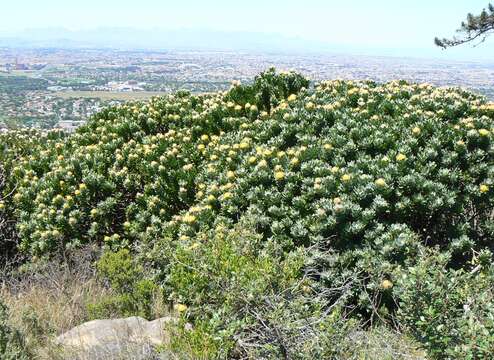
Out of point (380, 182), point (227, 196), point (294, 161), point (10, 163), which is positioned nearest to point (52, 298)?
point (227, 196)

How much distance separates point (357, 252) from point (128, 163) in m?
3.31

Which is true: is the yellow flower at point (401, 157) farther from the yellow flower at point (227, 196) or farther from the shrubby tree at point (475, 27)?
the shrubby tree at point (475, 27)

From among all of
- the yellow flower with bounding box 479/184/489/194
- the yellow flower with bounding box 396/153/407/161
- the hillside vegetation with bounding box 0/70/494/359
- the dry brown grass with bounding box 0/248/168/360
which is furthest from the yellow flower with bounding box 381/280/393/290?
the dry brown grass with bounding box 0/248/168/360

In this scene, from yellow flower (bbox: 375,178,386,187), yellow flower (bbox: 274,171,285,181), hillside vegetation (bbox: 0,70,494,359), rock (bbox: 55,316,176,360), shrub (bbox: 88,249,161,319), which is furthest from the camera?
yellow flower (bbox: 274,171,285,181)

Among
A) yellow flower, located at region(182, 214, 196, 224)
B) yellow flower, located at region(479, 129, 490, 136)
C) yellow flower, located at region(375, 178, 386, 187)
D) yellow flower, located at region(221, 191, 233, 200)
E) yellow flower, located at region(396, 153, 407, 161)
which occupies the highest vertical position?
yellow flower, located at region(479, 129, 490, 136)

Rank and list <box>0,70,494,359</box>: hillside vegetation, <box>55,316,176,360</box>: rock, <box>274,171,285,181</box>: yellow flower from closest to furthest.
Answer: <box>0,70,494,359</box>: hillside vegetation < <box>55,316,176,360</box>: rock < <box>274,171,285,181</box>: yellow flower

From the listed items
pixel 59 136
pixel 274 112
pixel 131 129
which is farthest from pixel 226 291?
pixel 59 136

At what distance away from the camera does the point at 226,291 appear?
3582 millimetres

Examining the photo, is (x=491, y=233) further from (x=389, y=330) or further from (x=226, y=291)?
(x=226, y=291)

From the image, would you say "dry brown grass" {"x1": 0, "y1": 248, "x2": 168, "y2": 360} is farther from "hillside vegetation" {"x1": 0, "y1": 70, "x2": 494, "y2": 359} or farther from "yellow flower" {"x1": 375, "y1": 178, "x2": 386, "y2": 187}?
"yellow flower" {"x1": 375, "y1": 178, "x2": 386, "y2": 187}

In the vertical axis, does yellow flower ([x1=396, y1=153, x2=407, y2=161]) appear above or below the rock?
above

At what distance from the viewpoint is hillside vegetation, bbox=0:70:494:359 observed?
330 cm

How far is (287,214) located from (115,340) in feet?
5.83

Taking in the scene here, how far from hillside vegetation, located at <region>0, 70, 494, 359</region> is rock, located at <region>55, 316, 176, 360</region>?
0.28 m
